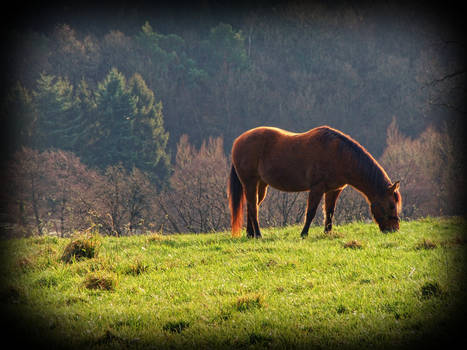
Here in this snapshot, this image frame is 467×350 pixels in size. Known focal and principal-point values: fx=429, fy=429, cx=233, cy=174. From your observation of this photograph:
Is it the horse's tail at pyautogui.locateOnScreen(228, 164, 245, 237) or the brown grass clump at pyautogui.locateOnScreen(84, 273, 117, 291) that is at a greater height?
the horse's tail at pyautogui.locateOnScreen(228, 164, 245, 237)

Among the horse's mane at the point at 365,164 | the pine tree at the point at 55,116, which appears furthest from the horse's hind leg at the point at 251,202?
the pine tree at the point at 55,116

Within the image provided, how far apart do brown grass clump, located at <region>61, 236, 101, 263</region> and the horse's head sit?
6031 millimetres

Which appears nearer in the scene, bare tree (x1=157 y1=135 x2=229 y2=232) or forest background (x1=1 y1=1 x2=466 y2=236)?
forest background (x1=1 y1=1 x2=466 y2=236)

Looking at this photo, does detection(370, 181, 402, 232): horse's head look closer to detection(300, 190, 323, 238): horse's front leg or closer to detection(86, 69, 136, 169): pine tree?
detection(300, 190, 323, 238): horse's front leg

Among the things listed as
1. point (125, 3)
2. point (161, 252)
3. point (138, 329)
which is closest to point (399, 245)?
point (161, 252)

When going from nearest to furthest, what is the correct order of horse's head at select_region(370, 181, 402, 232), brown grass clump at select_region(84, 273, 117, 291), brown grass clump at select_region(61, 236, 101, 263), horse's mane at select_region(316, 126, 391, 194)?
1. brown grass clump at select_region(84, 273, 117, 291)
2. brown grass clump at select_region(61, 236, 101, 263)
3. horse's head at select_region(370, 181, 402, 232)
4. horse's mane at select_region(316, 126, 391, 194)

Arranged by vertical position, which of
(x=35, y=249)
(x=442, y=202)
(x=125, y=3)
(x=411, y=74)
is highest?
(x=411, y=74)

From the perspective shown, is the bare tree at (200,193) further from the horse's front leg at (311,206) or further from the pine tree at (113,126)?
the horse's front leg at (311,206)

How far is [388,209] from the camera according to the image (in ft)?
31.2

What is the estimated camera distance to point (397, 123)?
68.0 metres

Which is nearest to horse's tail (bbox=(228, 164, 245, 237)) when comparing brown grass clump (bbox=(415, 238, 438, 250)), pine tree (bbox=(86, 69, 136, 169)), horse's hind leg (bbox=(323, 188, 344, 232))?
horse's hind leg (bbox=(323, 188, 344, 232))

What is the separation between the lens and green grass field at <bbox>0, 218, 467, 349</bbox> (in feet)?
14.7

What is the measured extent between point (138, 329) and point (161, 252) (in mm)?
4079

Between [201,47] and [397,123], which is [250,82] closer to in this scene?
[201,47]
